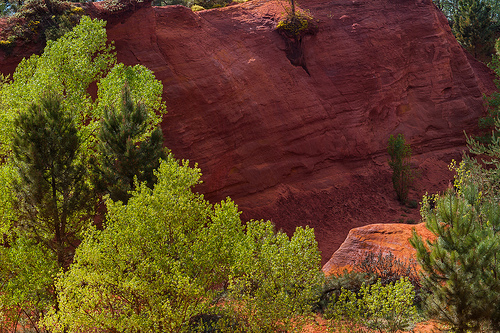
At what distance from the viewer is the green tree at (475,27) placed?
123 ft

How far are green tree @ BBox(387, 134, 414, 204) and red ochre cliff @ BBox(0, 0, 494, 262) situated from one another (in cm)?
76

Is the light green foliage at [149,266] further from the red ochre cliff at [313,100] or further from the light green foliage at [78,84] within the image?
the red ochre cliff at [313,100]

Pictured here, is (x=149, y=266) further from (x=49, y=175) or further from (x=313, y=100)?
(x=313, y=100)

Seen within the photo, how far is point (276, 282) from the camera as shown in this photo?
346 inches

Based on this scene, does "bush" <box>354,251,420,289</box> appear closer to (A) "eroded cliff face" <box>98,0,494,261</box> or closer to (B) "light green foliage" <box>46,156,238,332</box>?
(B) "light green foliage" <box>46,156,238,332</box>

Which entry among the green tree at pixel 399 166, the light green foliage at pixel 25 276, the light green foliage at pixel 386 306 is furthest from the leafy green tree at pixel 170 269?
the green tree at pixel 399 166

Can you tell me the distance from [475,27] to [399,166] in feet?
69.4

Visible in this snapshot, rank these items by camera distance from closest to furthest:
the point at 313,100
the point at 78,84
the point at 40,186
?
the point at 40,186, the point at 78,84, the point at 313,100

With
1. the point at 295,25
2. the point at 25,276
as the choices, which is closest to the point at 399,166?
the point at 295,25

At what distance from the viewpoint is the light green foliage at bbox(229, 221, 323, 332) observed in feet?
28.1

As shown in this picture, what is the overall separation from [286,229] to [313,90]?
30.9 ft

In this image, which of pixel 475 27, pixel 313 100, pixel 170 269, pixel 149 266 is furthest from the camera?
pixel 475 27

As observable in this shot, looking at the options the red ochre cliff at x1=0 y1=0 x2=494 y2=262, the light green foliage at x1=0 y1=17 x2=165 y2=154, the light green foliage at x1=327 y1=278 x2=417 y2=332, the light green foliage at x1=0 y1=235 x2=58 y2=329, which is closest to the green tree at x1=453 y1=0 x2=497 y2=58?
the red ochre cliff at x1=0 y1=0 x2=494 y2=262

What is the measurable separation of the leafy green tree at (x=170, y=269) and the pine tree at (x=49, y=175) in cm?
392
